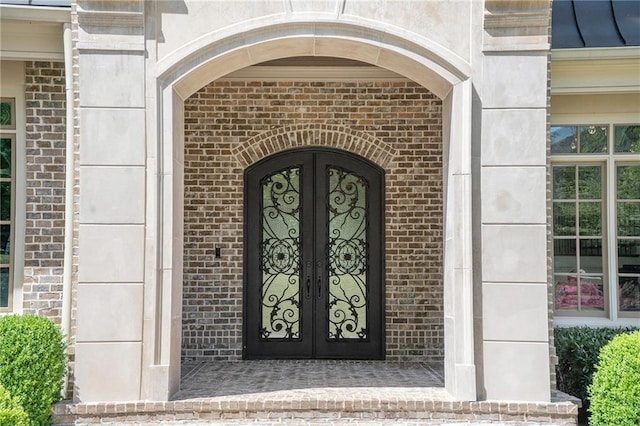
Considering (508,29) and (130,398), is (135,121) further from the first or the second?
(508,29)

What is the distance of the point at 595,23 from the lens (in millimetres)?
7199

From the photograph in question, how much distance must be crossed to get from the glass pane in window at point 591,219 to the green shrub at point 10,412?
247 inches

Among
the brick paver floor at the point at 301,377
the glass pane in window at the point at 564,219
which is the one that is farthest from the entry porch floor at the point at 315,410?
the glass pane in window at the point at 564,219

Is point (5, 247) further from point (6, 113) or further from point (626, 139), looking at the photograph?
point (626, 139)

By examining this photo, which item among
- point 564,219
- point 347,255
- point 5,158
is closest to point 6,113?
point 5,158

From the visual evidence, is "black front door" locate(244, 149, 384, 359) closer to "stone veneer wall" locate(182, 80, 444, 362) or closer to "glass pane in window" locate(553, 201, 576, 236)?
"stone veneer wall" locate(182, 80, 444, 362)

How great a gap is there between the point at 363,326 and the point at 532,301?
277cm

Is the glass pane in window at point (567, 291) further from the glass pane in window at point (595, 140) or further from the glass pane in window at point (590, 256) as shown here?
the glass pane in window at point (595, 140)

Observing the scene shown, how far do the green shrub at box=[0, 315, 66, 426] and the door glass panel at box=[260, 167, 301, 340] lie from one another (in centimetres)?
295

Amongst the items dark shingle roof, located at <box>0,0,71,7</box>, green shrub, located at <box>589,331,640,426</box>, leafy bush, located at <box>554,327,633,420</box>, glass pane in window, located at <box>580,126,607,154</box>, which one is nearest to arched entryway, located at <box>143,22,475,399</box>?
green shrub, located at <box>589,331,640,426</box>

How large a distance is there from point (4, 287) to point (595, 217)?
6901 millimetres

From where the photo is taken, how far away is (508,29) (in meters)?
5.62

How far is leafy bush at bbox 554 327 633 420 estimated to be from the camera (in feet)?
→ 21.9

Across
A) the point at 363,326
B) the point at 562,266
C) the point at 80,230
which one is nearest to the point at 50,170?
the point at 80,230
